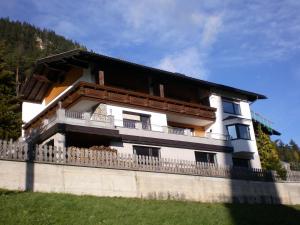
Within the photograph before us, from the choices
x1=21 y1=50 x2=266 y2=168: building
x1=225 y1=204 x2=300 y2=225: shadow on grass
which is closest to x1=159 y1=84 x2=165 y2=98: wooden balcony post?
x1=21 y1=50 x2=266 y2=168: building

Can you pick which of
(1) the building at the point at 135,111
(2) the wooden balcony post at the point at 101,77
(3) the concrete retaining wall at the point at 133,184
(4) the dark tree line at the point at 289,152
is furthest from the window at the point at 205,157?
(4) the dark tree line at the point at 289,152

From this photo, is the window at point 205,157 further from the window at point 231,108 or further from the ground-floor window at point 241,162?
the window at point 231,108

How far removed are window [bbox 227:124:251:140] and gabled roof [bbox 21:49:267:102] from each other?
12.6 feet

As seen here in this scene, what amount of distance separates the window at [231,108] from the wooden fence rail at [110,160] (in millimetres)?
10808

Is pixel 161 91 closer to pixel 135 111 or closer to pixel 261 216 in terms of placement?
pixel 135 111

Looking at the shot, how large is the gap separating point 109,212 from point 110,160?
19.8 ft

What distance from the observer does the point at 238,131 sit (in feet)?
126

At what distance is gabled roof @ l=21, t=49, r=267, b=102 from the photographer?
1243 inches

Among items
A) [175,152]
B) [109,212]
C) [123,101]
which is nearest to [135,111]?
[123,101]

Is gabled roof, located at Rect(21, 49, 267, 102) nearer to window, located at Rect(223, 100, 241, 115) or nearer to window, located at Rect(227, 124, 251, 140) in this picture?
window, located at Rect(223, 100, 241, 115)

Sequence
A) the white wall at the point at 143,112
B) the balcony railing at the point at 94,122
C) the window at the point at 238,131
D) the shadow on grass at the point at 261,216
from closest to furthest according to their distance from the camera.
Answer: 1. the shadow on grass at the point at 261,216
2. the balcony railing at the point at 94,122
3. the white wall at the point at 143,112
4. the window at the point at 238,131

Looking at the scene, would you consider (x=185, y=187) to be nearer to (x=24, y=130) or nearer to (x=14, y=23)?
(x=24, y=130)

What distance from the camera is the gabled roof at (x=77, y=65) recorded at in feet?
104

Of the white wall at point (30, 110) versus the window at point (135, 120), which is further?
the white wall at point (30, 110)
